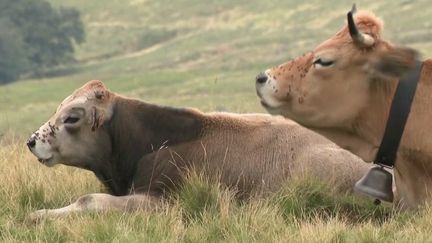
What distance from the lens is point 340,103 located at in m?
8.66

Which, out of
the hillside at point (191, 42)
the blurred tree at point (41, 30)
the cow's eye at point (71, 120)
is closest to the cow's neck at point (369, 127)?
the cow's eye at point (71, 120)

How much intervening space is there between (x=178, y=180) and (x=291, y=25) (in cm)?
7498

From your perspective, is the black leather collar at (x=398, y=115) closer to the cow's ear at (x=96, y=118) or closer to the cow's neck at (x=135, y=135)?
the cow's neck at (x=135, y=135)

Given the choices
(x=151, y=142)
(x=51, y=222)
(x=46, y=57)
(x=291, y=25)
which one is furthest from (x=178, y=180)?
(x=46, y=57)

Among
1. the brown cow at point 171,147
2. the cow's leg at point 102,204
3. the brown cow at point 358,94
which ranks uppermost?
the brown cow at point 358,94

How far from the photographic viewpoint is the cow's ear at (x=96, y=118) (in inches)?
399

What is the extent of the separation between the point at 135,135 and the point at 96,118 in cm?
43

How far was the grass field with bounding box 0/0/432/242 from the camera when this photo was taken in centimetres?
801

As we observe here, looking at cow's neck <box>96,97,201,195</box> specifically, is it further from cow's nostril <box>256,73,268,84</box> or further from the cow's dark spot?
cow's nostril <box>256,73,268,84</box>

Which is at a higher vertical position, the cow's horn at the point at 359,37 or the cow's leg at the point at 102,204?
the cow's horn at the point at 359,37

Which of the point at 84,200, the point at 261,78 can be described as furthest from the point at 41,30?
the point at 261,78

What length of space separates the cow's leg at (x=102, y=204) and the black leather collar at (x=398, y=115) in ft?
7.29

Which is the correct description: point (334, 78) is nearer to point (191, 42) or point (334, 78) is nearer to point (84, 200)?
point (84, 200)

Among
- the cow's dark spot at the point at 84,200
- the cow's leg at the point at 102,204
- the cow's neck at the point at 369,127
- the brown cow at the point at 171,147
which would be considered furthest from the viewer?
the brown cow at the point at 171,147
